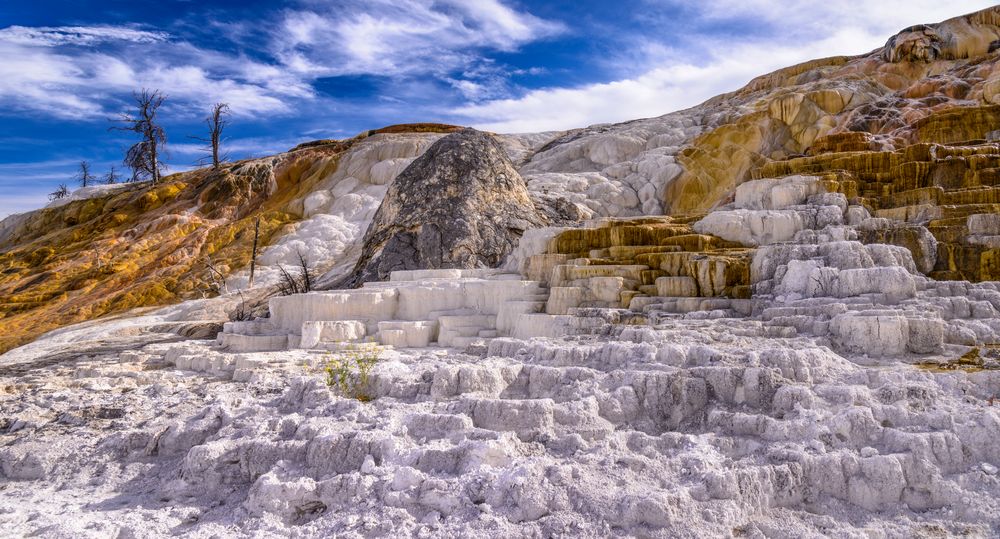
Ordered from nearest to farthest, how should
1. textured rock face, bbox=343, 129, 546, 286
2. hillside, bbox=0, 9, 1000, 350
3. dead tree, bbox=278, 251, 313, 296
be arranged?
textured rock face, bbox=343, 129, 546, 286 → dead tree, bbox=278, 251, 313, 296 → hillside, bbox=0, 9, 1000, 350

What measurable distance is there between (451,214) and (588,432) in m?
10.3

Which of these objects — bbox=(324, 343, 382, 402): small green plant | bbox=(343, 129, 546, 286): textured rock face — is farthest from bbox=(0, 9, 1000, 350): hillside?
bbox=(324, 343, 382, 402): small green plant

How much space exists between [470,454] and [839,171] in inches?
383

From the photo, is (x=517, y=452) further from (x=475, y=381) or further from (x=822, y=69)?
(x=822, y=69)

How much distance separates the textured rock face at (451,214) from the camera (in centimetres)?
1432

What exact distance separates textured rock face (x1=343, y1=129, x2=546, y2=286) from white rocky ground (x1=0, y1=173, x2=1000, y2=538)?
6.38 m

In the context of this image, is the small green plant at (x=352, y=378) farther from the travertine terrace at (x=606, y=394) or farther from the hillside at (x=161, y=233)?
the hillside at (x=161, y=233)

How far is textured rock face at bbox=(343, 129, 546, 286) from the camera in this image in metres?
14.3

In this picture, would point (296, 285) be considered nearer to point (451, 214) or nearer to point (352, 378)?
point (451, 214)

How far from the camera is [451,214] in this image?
48.4 feet

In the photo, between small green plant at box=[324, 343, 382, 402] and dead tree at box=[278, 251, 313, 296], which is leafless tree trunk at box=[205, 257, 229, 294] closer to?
dead tree at box=[278, 251, 313, 296]

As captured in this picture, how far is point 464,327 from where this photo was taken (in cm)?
884

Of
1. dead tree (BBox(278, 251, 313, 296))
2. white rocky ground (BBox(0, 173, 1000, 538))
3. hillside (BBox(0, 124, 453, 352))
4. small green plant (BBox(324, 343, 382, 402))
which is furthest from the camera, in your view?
hillside (BBox(0, 124, 453, 352))

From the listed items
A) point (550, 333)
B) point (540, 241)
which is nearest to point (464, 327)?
point (550, 333)
